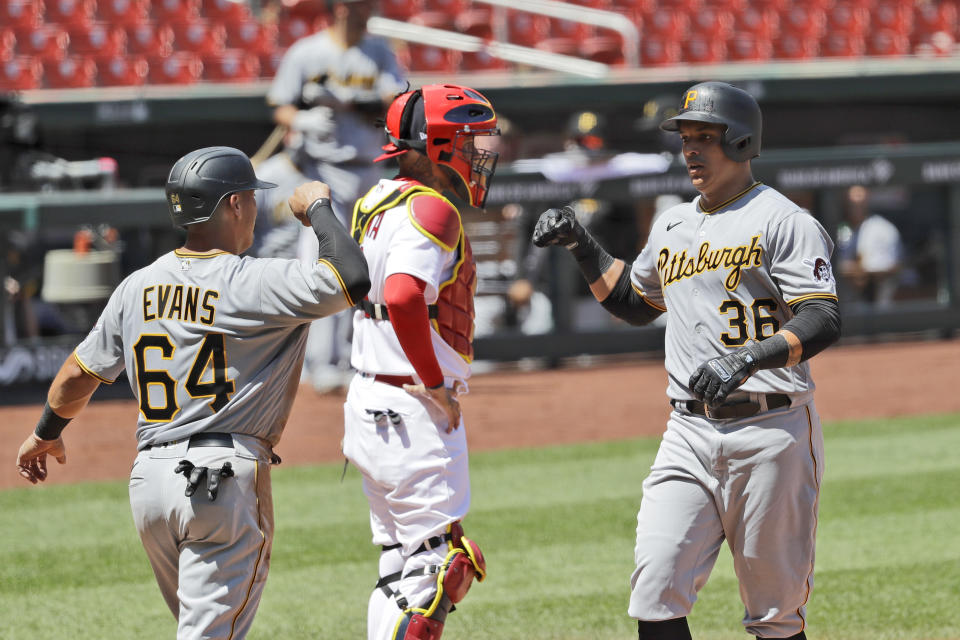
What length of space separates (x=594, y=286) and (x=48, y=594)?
2.88 meters

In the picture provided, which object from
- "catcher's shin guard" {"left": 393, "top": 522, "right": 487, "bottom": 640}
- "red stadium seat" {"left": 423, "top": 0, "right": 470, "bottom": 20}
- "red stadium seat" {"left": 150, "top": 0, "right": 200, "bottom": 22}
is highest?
"red stadium seat" {"left": 150, "top": 0, "right": 200, "bottom": 22}

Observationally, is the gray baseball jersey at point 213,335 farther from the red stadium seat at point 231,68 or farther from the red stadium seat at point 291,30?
the red stadium seat at point 291,30

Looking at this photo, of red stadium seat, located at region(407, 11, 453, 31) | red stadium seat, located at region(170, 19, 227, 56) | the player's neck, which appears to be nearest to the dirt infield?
the player's neck

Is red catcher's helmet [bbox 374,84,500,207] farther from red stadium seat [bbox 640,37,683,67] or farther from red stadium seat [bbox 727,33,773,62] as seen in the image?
red stadium seat [bbox 727,33,773,62]

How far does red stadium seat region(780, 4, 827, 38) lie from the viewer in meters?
17.3

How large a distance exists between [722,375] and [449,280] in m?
0.98

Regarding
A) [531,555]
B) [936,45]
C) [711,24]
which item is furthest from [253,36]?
[531,555]

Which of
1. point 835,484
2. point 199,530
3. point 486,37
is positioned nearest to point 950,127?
point 486,37

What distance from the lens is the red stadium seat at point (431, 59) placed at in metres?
15.2

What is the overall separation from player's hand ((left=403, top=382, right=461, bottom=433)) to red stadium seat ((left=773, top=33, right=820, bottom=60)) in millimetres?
14299

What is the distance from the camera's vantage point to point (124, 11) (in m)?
15.7

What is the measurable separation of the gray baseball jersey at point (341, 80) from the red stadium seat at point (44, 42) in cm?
636

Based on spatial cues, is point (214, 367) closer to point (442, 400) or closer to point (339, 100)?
point (442, 400)

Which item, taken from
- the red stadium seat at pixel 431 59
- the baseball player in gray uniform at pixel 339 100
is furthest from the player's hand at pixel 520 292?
the red stadium seat at pixel 431 59
